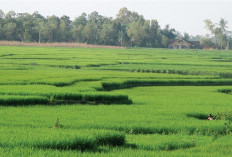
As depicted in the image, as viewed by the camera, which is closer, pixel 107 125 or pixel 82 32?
pixel 107 125

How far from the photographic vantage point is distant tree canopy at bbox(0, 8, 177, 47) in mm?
80375

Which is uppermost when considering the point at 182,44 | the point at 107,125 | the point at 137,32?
the point at 137,32

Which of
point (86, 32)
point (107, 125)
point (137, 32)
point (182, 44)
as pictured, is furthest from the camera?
point (182, 44)

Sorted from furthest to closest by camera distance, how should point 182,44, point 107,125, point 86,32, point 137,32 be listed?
point 182,44 → point 137,32 → point 86,32 → point 107,125

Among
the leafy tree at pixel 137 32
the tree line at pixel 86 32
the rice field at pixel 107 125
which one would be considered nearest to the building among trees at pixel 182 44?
the tree line at pixel 86 32

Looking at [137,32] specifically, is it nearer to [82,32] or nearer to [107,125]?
[82,32]

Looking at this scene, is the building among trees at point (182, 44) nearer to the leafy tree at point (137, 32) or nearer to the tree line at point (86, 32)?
the tree line at point (86, 32)

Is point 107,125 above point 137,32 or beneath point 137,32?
beneath

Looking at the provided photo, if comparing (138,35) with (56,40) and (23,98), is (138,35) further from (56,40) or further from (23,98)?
(23,98)

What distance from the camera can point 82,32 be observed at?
8838 cm

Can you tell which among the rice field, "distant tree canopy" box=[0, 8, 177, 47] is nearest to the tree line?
"distant tree canopy" box=[0, 8, 177, 47]

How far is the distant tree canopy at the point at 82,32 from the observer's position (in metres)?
80.4

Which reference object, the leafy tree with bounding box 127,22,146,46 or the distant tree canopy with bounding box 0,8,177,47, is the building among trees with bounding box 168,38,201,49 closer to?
the distant tree canopy with bounding box 0,8,177,47

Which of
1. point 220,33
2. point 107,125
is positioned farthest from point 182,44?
point 107,125
